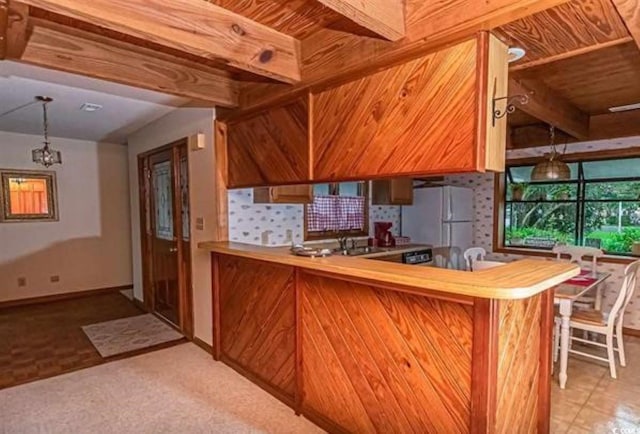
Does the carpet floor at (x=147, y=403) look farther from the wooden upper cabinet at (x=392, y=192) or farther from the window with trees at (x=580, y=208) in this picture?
the window with trees at (x=580, y=208)

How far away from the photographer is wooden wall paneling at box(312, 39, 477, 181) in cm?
167

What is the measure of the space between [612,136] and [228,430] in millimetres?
4751

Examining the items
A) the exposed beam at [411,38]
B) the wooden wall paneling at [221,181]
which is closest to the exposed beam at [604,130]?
the exposed beam at [411,38]

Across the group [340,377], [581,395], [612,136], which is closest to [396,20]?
[340,377]

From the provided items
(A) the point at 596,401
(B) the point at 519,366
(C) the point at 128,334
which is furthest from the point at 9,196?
(A) the point at 596,401

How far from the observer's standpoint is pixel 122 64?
8.05 feet

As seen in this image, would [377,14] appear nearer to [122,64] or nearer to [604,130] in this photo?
[122,64]

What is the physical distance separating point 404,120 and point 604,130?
3628 mm

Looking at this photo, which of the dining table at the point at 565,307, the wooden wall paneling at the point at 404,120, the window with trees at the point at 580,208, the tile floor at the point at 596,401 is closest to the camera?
the wooden wall paneling at the point at 404,120

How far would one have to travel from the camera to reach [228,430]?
2.32 metres

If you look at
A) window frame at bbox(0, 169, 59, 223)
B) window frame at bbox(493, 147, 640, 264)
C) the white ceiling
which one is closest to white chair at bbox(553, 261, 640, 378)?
window frame at bbox(493, 147, 640, 264)

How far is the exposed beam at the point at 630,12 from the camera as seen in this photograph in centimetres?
146

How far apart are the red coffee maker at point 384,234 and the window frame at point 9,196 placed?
453cm

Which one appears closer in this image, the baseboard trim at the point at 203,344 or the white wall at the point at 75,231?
the baseboard trim at the point at 203,344
